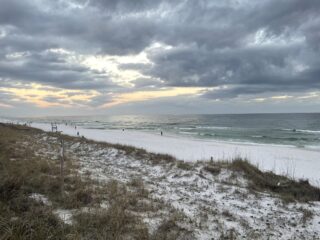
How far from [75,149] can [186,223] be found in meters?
15.6

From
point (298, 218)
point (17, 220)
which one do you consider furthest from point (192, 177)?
point (17, 220)

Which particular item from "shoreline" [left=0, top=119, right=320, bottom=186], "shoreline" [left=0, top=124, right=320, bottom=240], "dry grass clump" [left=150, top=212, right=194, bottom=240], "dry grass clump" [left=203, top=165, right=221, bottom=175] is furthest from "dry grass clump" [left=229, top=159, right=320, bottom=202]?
"dry grass clump" [left=150, top=212, right=194, bottom=240]

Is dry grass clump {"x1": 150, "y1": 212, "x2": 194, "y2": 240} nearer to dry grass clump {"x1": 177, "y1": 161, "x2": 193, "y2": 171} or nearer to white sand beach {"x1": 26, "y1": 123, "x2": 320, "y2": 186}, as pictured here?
dry grass clump {"x1": 177, "y1": 161, "x2": 193, "y2": 171}

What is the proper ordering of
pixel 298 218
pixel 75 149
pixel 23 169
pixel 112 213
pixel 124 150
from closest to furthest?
pixel 112 213 < pixel 298 218 < pixel 23 169 < pixel 124 150 < pixel 75 149

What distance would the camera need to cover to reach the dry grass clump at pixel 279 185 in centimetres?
965

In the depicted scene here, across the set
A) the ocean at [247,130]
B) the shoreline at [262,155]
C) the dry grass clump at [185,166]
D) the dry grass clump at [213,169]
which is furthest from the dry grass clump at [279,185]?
the ocean at [247,130]

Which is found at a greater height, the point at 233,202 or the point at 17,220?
the point at 17,220

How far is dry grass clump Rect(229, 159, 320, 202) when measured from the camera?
9654 millimetres

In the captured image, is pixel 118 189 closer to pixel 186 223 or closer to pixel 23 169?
pixel 186 223

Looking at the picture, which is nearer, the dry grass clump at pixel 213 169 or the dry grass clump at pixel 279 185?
the dry grass clump at pixel 279 185

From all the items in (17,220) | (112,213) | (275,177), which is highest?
(17,220)

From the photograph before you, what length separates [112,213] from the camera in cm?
611

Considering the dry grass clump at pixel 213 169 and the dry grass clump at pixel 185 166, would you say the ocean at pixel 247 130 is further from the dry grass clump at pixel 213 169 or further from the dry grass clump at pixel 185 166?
the dry grass clump at pixel 185 166

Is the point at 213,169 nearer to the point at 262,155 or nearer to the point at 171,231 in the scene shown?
the point at 171,231
